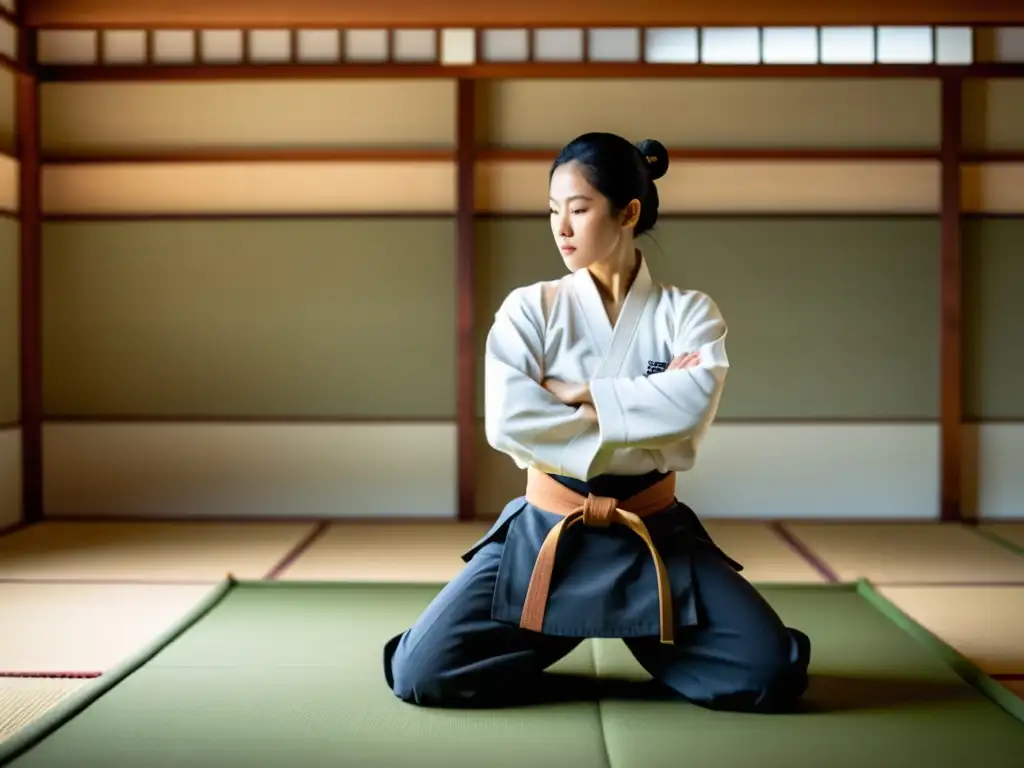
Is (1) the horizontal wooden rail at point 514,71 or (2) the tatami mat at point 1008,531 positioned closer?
(2) the tatami mat at point 1008,531

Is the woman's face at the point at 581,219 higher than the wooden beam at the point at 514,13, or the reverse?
the wooden beam at the point at 514,13

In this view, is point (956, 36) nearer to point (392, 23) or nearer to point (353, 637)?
point (392, 23)

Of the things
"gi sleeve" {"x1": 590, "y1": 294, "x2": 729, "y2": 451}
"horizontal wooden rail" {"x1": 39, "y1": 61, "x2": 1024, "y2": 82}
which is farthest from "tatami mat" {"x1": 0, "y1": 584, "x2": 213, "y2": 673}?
"horizontal wooden rail" {"x1": 39, "y1": 61, "x2": 1024, "y2": 82}

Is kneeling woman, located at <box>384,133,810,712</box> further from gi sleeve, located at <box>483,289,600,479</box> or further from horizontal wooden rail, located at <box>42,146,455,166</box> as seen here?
horizontal wooden rail, located at <box>42,146,455,166</box>

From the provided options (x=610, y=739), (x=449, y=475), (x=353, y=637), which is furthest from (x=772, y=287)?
(x=610, y=739)

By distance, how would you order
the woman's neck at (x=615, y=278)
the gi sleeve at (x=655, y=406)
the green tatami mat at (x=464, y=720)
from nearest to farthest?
the green tatami mat at (x=464, y=720) → the gi sleeve at (x=655, y=406) → the woman's neck at (x=615, y=278)

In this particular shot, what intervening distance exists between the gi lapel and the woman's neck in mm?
25

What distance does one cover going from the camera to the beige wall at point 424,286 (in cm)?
457

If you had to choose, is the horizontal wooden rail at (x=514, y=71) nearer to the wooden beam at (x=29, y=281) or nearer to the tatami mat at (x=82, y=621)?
the wooden beam at (x=29, y=281)

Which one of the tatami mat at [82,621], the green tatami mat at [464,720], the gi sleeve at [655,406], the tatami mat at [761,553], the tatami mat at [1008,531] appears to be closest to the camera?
the green tatami mat at [464,720]

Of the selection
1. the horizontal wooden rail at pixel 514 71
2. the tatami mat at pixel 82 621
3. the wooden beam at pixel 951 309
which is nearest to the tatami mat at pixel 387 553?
the tatami mat at pixel 82 621

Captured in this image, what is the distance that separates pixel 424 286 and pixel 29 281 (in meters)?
1.80

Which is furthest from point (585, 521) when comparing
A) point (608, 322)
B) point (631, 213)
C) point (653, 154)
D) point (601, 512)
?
point (653, 154)

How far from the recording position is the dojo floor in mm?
2541
